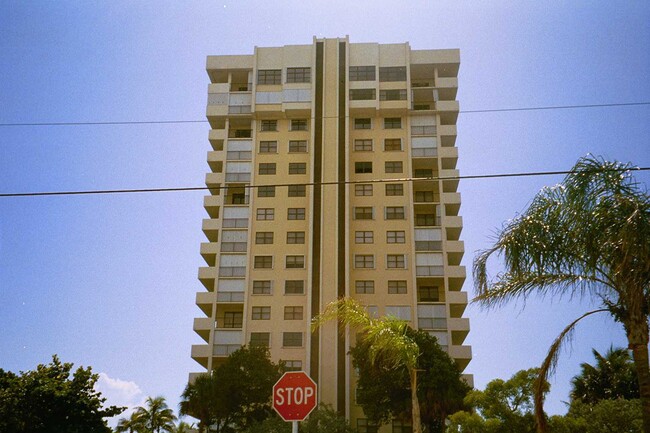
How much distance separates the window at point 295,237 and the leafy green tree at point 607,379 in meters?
26.1

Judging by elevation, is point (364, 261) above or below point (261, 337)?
above

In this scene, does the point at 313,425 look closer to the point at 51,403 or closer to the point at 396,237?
the point at 51,403

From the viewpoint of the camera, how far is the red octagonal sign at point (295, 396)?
439 inches

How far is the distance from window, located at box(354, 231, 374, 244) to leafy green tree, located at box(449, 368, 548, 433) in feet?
101

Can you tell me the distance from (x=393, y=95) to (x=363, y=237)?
48.3 ft

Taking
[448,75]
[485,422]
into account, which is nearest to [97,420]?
[485,422]

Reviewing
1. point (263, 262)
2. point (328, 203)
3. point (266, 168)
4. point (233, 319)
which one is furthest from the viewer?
point (266, 168)

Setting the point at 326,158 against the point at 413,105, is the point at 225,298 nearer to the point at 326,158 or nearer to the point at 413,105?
the point at 326,158

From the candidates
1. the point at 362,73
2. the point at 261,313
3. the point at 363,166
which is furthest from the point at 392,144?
the point at 261,313

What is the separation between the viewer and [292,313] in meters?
59.0

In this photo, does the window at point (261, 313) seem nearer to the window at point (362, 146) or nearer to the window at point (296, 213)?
the window at point (296, 213)

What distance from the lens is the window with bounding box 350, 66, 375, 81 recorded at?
67.1m

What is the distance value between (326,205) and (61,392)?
29651 millimetres

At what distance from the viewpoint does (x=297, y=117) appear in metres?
67.2
